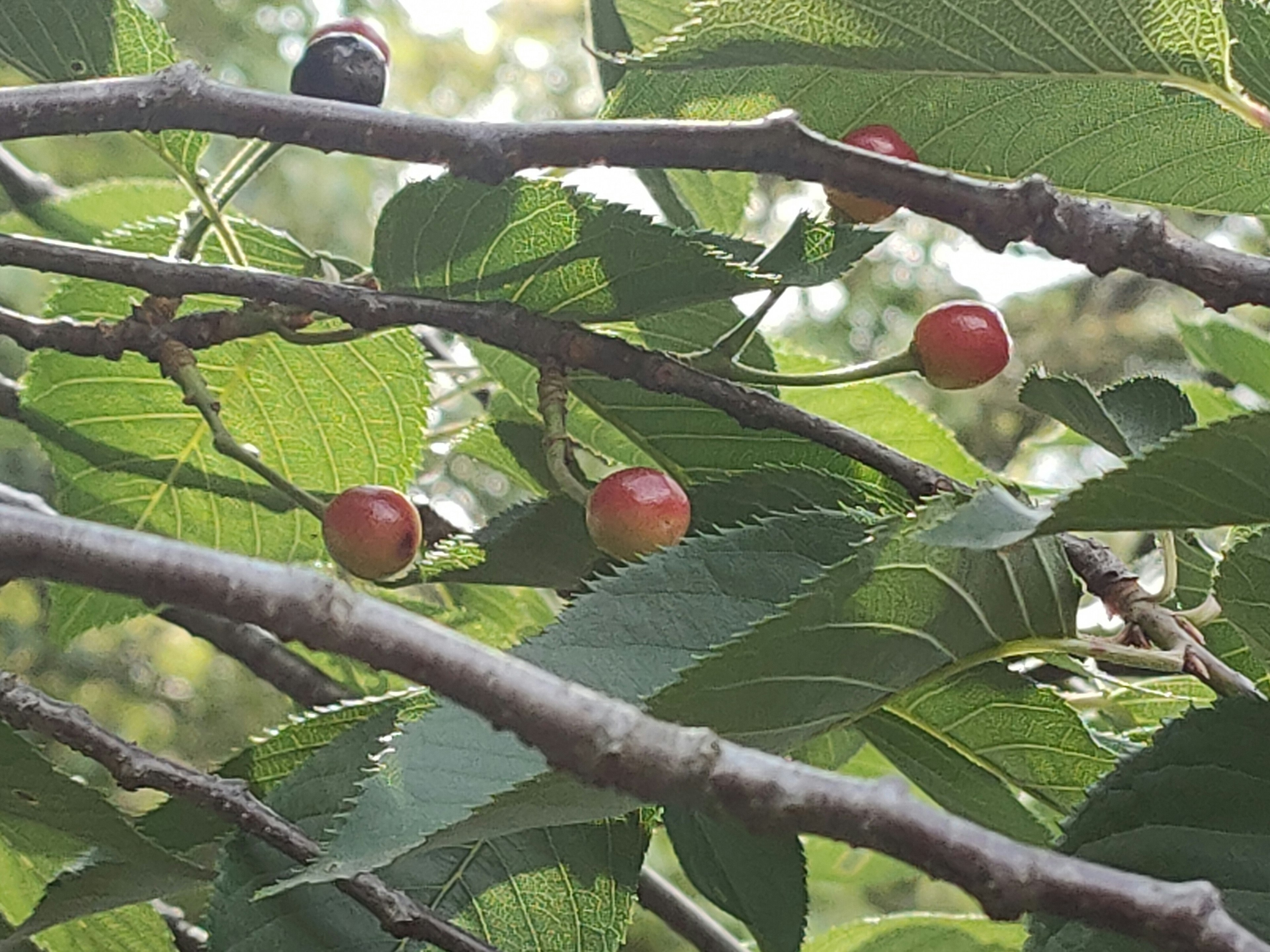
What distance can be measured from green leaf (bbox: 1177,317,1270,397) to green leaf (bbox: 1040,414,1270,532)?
509 mm

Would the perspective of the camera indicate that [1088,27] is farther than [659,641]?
Yes

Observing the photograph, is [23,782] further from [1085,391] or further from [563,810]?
[1085,391]

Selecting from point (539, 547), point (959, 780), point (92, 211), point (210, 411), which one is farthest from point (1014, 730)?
point (92, 211)

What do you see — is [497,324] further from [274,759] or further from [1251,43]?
[1251,43]

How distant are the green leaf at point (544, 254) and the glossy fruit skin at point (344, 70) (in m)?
0.09

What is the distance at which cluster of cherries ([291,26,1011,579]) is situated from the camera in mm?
817

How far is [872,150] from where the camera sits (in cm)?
79

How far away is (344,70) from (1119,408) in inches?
18.9

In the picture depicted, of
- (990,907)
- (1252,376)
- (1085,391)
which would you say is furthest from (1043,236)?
(1252,376)

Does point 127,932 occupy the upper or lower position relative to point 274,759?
lower

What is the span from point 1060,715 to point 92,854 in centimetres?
52

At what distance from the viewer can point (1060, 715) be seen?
734 millimetres

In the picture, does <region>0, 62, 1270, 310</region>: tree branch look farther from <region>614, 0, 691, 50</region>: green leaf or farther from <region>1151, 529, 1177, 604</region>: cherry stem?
<region>614, 0, 691, 50</region>: green leaf

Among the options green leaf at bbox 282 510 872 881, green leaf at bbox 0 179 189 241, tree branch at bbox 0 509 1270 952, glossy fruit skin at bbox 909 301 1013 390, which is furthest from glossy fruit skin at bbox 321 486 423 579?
green leaf at bbox 0 179 189 241
